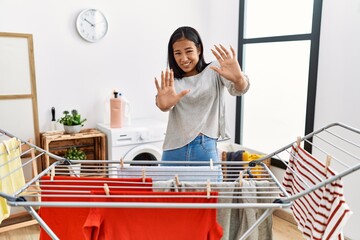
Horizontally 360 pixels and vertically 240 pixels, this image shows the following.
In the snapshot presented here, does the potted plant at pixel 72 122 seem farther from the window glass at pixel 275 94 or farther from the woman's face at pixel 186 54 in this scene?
the window glass at pixel 275 94

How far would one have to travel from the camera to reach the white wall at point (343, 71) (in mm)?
2434

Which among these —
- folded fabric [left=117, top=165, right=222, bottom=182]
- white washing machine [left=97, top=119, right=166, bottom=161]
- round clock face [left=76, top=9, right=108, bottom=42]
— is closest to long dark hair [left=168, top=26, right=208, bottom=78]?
folded fabric [left=117, top=165, right=222, bottom=182]

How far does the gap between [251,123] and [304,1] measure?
52.6 inches

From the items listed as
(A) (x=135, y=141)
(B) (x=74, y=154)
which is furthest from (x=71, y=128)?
(A) (x=135, y=141)

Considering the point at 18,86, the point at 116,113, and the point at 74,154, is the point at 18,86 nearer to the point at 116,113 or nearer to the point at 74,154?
the point at 74,154

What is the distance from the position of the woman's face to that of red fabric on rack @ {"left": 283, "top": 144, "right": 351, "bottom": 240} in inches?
25.0

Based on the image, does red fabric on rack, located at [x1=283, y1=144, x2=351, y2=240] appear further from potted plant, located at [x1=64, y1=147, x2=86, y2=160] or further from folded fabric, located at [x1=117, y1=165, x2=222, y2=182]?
potted plant, located at [x1=64, y1=147, x2=86, y2=160]

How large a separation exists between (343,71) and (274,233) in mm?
1470

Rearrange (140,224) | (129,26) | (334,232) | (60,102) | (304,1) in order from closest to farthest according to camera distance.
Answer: (334,232), (140,224), (304,1), (60,102), (129,26)

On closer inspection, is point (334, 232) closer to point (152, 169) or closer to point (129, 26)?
point (152, 169)

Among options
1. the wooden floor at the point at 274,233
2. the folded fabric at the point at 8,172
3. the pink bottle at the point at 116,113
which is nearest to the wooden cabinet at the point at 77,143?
the pink bottle at the point at 116,113

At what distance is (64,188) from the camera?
52.9 inches

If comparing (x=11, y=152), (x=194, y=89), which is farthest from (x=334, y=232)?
(x=11, y=152)

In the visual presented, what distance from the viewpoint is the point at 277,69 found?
3.23 meters
